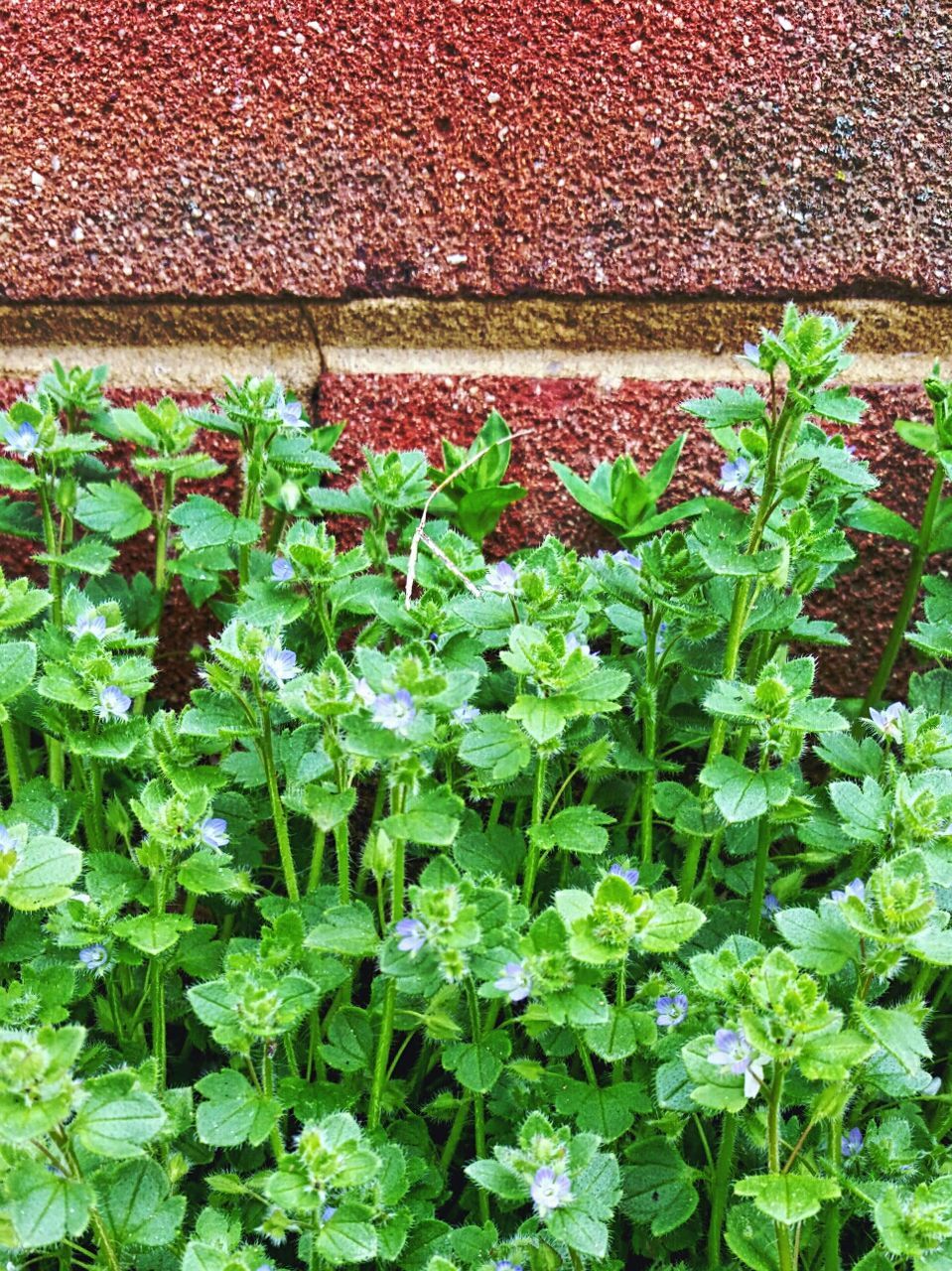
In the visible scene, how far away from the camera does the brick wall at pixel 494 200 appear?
Answer: 1.46 m

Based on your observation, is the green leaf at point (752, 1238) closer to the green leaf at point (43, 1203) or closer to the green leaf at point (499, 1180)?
the green leaf at point (499, 1180)

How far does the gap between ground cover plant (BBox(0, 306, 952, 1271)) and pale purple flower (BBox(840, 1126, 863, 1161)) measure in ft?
0.09

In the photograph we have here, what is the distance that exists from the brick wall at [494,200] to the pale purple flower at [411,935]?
0.76 m

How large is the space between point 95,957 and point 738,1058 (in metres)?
0.59

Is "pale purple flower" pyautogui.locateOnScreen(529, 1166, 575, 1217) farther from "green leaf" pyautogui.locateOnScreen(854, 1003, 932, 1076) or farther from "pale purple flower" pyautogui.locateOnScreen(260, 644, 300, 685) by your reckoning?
"pale purple flower" pyautogui.locateOnScreen(260, 644, 300, 685)

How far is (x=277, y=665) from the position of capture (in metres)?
1.03

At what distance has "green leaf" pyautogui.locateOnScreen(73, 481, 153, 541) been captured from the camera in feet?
4.48

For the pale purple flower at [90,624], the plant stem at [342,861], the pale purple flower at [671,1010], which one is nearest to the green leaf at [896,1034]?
the pale purple flower at [671,1010]

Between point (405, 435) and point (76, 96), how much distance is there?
0.62 m

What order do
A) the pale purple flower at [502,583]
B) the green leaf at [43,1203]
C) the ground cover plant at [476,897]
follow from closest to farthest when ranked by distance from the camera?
the green leaf at [43,1203] → the ground cover plant at [476,897] → the pale purple flower at [502,583]

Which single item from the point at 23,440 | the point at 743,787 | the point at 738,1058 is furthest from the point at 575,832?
the point at 23,440

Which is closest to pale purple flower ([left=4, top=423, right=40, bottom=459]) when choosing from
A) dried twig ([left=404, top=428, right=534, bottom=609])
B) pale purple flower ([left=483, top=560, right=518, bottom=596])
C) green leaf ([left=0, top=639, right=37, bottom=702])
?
green leaf ([left=0, top=639, right=37, bottom=702])

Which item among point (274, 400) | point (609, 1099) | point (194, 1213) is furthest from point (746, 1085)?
point (274, 400)

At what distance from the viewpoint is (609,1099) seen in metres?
1.00
